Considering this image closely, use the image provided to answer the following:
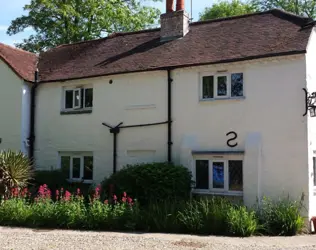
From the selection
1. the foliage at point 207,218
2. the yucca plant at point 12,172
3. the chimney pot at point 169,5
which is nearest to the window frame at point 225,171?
the foliage at point 207,218

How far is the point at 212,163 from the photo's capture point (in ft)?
44.8

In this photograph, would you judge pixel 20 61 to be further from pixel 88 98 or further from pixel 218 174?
A: pixel 218 174

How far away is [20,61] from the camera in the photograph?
61.1 ft

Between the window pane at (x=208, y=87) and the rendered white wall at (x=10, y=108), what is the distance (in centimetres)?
781

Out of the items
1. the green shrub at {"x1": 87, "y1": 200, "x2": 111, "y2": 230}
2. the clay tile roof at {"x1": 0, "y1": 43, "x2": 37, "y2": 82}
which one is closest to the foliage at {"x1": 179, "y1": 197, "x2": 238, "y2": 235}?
the green shrub at {"x1": 87, "y1": 200, "x2": 111, "y2": 230}

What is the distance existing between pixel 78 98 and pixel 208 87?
5.58 metres

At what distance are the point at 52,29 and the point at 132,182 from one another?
20.0 metres

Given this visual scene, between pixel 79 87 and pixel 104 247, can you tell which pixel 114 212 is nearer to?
pixel 104 247

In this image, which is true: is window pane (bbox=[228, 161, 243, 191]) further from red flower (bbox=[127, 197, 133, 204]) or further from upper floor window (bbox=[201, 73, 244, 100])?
red flower (bbox=[127, 197, 133, 204])

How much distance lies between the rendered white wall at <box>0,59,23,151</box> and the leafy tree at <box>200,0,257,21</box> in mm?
23047

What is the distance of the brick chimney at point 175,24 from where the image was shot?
16.5m

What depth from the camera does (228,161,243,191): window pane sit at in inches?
520

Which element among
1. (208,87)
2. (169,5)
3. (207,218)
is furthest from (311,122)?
(169,5)

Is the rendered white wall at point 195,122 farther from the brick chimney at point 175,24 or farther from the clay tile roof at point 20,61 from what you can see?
the brick chimney at point 175,24
